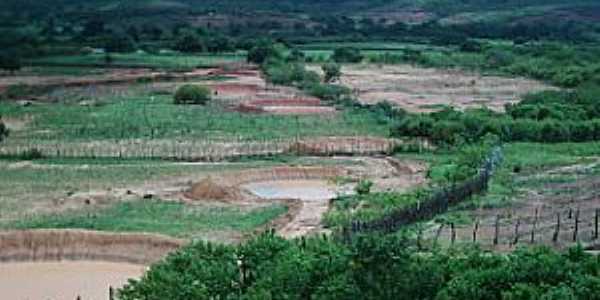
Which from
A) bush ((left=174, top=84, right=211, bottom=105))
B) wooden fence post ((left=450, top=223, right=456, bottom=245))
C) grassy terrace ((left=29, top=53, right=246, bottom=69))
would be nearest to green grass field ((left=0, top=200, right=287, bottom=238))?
wooden fence post ((left=450, top=223, right=456, bottom=245))

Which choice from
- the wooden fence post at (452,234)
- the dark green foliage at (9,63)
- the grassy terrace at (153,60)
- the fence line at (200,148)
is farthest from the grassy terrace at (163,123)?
the grassy terrace at (153,60)

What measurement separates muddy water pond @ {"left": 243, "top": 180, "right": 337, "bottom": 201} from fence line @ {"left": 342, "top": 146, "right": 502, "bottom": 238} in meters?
6.25

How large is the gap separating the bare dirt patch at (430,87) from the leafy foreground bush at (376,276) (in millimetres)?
50245

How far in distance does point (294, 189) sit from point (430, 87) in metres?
44.3

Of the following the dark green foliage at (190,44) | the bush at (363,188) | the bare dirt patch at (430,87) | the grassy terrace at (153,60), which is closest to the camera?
the bush at (363,188)

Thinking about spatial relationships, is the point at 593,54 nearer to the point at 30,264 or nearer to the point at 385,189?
the point at 385,189

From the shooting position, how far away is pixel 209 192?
4325 cm

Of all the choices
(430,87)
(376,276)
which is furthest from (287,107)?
(376,276)

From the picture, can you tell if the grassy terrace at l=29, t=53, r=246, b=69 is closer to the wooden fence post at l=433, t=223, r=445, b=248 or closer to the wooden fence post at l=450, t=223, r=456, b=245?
the wooden fence post at l=433, t=223, r=445, b=248

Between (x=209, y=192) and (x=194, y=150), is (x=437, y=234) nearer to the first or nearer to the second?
(x=209, y=192)

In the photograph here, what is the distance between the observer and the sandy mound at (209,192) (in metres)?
43.2

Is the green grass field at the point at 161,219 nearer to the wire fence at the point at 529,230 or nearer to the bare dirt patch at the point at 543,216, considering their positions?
the wire fence at the point at 529,230

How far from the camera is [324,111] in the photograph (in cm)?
7300

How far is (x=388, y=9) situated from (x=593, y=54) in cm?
7232
